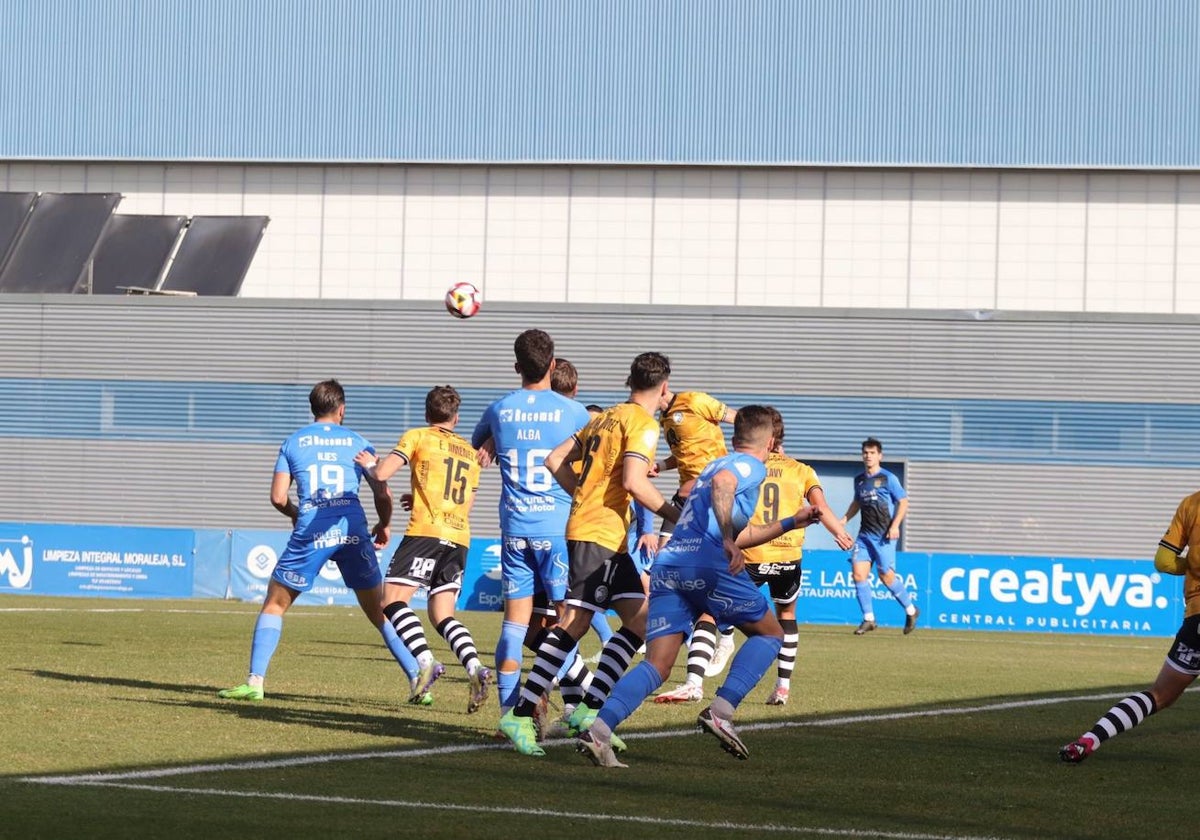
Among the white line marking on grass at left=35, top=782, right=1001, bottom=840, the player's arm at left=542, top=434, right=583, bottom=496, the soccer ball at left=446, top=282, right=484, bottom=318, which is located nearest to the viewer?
the white line marking on grass at left=35, top=782, right=1001, bottom=840

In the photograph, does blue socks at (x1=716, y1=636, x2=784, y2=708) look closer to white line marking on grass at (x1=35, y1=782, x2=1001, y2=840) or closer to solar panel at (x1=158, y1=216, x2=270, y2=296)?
white line marking on grass at (x1=35, y1=782, x2=1001, y2=840)

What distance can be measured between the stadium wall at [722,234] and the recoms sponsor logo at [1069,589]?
34.7 feet

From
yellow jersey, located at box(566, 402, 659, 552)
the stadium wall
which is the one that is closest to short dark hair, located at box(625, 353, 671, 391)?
yellow jersey, located at box(566, 402, 659, 552)

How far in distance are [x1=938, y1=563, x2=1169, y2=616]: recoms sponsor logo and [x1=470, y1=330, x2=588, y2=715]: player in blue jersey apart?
60.4 ft

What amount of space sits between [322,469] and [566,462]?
3.03 metres

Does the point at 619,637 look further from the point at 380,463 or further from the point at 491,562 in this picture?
the point at 491,562

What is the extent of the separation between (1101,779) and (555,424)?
3457mm

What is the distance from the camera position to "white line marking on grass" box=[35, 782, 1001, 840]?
7.16 meters

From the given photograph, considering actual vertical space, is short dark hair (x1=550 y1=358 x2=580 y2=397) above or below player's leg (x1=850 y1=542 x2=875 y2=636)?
above

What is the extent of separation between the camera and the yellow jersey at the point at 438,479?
11984 millimetres

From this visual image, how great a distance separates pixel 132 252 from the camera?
1508 inches

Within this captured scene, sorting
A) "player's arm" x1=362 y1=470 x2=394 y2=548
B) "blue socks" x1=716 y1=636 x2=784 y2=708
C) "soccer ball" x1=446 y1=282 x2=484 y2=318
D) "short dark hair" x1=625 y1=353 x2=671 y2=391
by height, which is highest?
"soccer ball" x1=446 y1=282 x2=484 y2=318

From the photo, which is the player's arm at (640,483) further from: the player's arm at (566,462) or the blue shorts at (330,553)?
the blue shorts at (330,553)

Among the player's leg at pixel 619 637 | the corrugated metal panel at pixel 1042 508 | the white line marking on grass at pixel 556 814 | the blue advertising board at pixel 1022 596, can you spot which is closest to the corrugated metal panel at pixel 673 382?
the corrugated metal panel at pixel 1042 508
